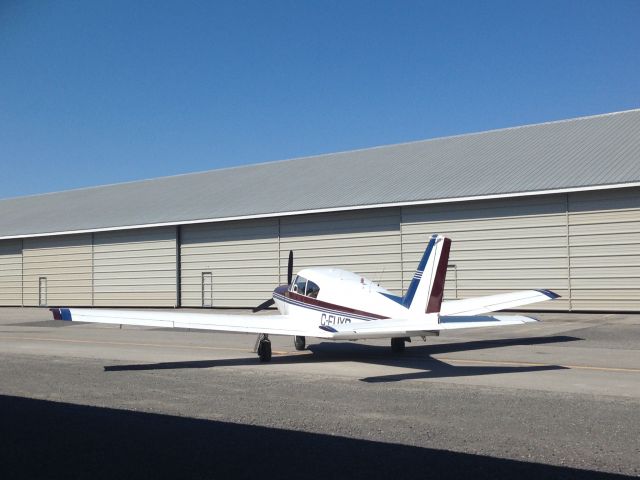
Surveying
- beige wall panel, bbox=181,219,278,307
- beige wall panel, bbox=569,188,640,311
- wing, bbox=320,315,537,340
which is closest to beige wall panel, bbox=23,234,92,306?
beige wall panel, bbox=181,219,278,307

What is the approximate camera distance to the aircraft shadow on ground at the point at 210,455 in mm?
6801

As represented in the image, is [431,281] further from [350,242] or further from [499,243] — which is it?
[350,242]

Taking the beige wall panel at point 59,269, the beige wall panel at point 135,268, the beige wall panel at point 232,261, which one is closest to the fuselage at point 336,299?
the beige wall panel at point 232,261

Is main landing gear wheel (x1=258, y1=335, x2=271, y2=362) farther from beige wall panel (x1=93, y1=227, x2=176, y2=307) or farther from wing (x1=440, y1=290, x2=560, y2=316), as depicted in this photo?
beige wall panel (x1=93, y1=227, x2=176, y2=307)

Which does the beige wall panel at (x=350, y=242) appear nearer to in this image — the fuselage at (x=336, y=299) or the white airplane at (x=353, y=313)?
the white airplane at (x=353, y=313)

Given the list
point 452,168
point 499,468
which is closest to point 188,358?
point 499,468

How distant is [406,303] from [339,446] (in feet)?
20.6

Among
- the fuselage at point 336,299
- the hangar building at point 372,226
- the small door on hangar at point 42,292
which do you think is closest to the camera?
the fuselage at point 336,299

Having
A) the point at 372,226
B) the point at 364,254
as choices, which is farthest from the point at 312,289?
the point at 372,226

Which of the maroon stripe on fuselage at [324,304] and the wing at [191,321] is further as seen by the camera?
the wing at [191,321]

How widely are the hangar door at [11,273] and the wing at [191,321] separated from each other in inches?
1333

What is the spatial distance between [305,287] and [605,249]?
14.0 metres

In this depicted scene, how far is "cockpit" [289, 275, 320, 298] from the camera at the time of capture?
16.4 meters

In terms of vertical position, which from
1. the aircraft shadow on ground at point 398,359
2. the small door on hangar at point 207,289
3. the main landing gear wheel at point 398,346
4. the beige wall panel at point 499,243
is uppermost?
the beige wall panel at point 499,243
